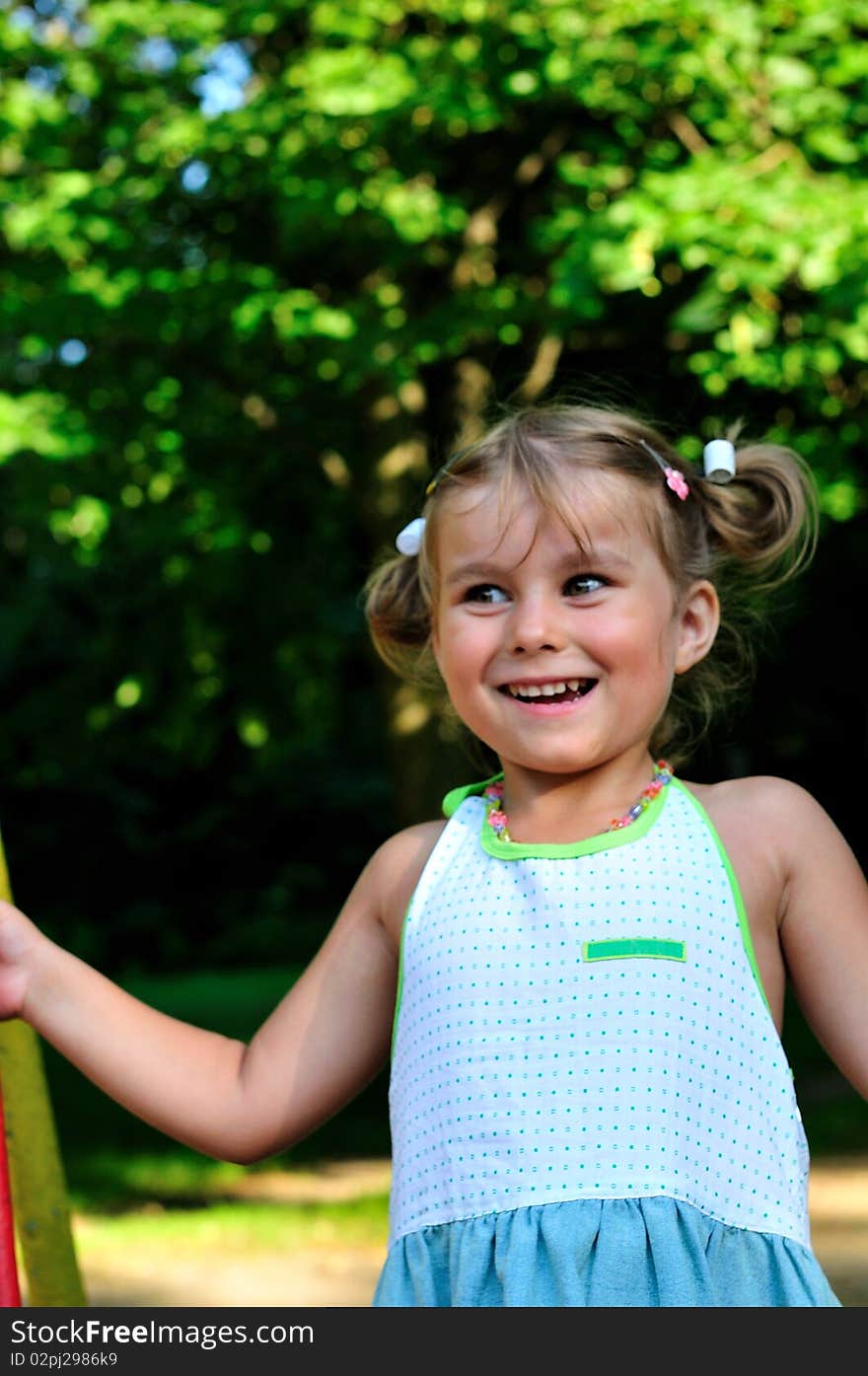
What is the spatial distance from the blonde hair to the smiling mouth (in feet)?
0.51

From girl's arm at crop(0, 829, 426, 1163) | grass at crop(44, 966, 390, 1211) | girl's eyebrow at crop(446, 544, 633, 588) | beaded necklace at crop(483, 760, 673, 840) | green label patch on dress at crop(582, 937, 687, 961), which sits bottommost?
grass at crop(44, 966, 390, 1211)

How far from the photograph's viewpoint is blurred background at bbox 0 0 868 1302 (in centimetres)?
573

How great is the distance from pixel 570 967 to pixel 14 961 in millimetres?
661

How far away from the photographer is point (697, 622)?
6.76ft

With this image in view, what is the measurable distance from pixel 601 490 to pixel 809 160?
4.55 m

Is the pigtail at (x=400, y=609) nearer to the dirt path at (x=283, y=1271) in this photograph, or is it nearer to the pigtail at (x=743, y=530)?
the pigtail at (x=743, y=530)

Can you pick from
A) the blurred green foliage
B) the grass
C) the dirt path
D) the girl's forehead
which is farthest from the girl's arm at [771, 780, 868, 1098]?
the grass

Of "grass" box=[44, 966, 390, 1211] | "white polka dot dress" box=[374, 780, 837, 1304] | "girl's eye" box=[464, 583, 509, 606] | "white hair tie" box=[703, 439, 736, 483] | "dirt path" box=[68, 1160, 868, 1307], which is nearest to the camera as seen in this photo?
"white polka dot dress" box=[374, 780, 837, 1304]

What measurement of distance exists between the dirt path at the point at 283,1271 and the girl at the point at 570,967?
3.75 meters

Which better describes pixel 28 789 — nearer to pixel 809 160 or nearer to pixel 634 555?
pixel 809 160

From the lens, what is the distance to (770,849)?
1.89 metres

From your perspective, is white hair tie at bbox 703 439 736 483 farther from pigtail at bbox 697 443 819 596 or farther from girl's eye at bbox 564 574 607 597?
girl's eye at bbox 564 574 607 597

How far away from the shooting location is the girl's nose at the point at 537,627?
6.15ft

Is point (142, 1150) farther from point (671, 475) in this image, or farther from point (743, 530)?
point (671, 475)
